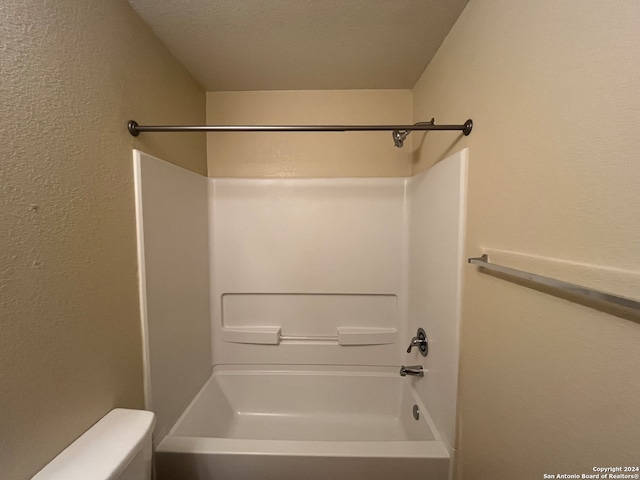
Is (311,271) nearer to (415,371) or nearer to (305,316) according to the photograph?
(305,316)

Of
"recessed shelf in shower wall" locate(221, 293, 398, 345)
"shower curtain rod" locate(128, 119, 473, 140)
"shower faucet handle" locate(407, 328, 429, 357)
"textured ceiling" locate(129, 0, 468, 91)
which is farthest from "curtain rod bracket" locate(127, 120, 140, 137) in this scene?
"shower faucet handle" locate(407, 328, 429, 357)

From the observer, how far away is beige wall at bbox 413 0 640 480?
17.6 inches

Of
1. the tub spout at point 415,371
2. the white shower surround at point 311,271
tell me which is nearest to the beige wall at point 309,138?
the white shower surround at point 311,271

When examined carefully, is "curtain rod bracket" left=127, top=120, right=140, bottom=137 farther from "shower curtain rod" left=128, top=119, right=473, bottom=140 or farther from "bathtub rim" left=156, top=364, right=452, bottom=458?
"bathtub rim" left=156, top=364, right=452, bottom=458

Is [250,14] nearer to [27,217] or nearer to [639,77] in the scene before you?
[27,217]

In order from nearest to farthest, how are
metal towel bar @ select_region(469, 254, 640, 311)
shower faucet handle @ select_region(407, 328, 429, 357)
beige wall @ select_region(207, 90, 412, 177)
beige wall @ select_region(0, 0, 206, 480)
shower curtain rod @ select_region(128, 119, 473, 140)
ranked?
metal towel bar @ select_region(469, 254, 640, 311)
beige wall @ select_region(0, 0, 206, 480)
shower curtain rod @ select_region(128, 119, 473, 140)
shower faucet handle @ select_region(407, 328, 429, 357)
beige wall @ select_region(207, 90, 412, 177)

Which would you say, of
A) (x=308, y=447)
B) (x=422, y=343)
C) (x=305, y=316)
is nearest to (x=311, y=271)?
(x=305, y=316)

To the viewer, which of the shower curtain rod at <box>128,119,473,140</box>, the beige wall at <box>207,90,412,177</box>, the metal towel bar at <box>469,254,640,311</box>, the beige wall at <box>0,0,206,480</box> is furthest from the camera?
the beige wall at <box>207,90,412,177</box>

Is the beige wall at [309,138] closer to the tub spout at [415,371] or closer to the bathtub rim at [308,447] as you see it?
the tub spout at [415,371]

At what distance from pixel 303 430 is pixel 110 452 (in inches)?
47.0

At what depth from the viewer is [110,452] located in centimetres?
69

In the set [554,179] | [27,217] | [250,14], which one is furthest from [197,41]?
[554,179]

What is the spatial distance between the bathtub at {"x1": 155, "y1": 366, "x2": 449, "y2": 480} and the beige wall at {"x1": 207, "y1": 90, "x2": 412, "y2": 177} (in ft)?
4.27

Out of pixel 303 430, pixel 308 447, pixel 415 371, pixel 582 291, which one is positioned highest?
pixel 582 291
